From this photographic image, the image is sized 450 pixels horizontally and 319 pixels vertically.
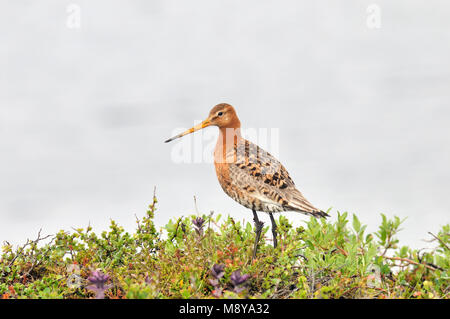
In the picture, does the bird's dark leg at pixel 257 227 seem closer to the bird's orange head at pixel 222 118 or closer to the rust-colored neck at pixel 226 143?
the rust-colored neck at pixel 226 143

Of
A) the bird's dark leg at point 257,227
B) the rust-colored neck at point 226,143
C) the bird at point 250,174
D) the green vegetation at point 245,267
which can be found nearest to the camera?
the green vegetation at point 245,267

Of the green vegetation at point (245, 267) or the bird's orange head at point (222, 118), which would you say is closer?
the green vegetation at point (245, 267)

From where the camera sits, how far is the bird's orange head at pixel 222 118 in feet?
20.4

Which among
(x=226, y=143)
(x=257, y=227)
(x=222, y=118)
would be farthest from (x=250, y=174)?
(x=222, y=118)

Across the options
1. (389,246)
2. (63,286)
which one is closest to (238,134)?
(389,246)

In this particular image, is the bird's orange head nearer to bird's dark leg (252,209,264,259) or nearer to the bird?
the bird

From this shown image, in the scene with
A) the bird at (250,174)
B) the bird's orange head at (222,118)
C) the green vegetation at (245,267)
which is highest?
the bird's orange head at (222,118)


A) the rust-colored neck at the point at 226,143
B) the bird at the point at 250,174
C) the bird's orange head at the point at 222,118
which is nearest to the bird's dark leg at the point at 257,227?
the bird at the point at 250,174

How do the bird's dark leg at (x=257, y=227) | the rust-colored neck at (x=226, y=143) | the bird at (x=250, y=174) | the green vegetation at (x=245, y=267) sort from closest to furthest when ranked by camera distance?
the green vegetation at (x=245, y=267) < the bird's dark leg at (x=257, y=227) < the bird at (x=250, y=174) < the rust-colored neck at (x=226, y=143)

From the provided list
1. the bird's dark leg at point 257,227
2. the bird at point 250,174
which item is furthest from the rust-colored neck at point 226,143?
the bird's dark leg at point 257,227

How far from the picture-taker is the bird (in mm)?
5910

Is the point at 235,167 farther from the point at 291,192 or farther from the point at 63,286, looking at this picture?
the point at 63,286

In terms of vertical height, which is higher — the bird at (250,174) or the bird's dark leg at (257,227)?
the bird at (250,174)

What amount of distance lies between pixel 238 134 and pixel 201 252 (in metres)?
1.88
